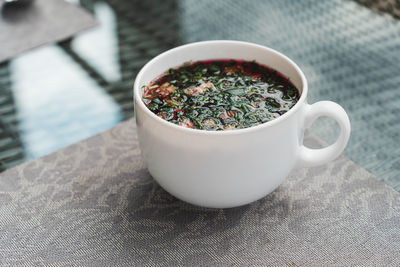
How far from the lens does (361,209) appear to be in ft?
2.76

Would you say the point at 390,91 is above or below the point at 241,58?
below

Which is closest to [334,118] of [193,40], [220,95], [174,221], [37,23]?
[220,95]

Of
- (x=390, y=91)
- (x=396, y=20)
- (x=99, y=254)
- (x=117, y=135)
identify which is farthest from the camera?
(x=396, y=20)

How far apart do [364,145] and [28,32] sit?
0.95m

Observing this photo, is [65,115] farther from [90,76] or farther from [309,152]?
[309,152]

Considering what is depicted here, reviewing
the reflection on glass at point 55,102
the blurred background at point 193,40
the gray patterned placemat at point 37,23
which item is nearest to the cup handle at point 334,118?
the blurred background at point 193,40

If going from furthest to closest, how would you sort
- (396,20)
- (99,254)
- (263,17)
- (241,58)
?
(263,17), (396,20), (241,58), (99,254)

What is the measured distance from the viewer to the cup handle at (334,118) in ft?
2.56

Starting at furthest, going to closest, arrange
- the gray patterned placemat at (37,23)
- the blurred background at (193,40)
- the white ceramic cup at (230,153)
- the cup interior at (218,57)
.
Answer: the gray patterned placemat at (37,23) → the blurred background at (193,40) → the cup interior at (218,57) → the white ceramic cup at (230,153)

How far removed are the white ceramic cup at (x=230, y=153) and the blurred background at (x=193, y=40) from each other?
245 mm

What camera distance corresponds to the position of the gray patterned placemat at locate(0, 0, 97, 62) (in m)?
1.31

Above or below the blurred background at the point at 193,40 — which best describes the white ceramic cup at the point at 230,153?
above

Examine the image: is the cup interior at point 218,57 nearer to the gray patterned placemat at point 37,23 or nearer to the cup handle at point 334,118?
the cup handle at point 334,118

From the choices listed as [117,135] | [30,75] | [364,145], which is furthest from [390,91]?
[30,75]
